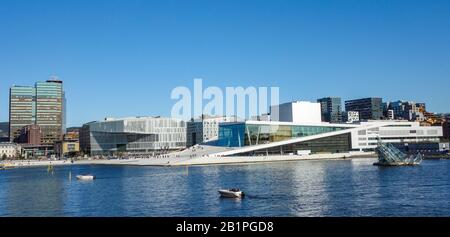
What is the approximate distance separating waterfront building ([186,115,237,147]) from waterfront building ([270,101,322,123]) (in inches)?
884

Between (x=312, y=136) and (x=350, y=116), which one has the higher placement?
(x=350, y=116)

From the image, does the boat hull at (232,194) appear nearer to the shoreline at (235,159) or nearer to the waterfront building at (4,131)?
the shoreline at (235,159)

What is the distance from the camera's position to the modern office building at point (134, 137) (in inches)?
2621

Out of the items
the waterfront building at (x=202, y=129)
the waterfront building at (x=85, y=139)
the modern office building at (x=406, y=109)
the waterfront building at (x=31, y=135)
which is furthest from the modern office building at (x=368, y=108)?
the waterfront building at (x=31, y=135)

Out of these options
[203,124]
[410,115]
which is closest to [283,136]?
[203,124]

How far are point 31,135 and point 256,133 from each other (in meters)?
47.9

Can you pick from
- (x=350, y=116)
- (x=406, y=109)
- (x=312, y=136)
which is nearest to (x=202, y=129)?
(x=350, y=116)

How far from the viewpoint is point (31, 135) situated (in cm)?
7906

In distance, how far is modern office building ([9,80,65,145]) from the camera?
81.3m

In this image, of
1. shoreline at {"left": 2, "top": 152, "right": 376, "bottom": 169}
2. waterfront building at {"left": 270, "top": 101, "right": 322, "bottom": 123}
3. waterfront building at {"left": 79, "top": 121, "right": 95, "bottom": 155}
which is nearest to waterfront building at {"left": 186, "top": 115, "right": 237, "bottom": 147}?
waterfront building at {"left": 79, "top": 121, "right": 95, "bottom": 155}

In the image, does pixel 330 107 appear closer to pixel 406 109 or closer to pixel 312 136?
pixel 406 109

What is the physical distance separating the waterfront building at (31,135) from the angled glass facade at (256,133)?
4374 centimetres
